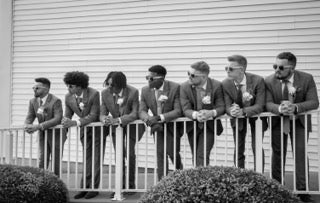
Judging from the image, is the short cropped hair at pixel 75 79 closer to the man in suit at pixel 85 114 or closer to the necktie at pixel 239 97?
the man in suit at pixel 85 114

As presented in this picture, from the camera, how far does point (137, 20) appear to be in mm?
10711

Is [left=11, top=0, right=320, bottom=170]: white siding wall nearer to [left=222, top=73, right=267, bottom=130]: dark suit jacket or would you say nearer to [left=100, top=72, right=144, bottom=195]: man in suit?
[left=222, top=73, right=267, bottom=130]: dark suit jacket

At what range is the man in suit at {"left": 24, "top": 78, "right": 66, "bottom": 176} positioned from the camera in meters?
8.22

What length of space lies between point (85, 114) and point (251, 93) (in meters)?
2.65

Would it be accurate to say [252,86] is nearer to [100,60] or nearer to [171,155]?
[171,155]

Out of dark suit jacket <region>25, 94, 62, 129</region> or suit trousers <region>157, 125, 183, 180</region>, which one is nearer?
suit trousers <region>157, 125, 183, 180</region>

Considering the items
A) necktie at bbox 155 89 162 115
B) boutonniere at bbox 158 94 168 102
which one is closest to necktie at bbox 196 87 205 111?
boutonniere at bbox 158 94 168 102

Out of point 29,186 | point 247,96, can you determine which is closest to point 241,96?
point 247,96

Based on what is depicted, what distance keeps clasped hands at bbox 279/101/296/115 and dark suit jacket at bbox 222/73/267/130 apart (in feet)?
1.10

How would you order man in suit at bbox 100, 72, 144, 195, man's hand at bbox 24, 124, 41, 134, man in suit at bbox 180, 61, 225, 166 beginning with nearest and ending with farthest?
man in suit at bbox 180, 61, 225, 166, man in suit at bbox 100, 72, 144, 195, man's hand at bbox 24, 124, 41, 134

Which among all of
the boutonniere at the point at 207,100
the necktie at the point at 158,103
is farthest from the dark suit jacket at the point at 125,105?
the boutonniere at the point at 207,100

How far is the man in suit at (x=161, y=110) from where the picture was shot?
24.6 feet

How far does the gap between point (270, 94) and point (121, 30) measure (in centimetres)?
447

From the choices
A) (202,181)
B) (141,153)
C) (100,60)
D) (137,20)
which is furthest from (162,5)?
(202,181)
